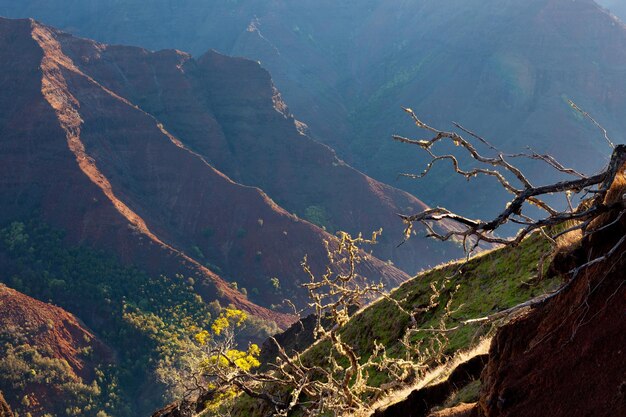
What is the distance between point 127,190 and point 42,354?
4058 centimetres

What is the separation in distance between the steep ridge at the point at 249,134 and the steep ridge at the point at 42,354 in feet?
175

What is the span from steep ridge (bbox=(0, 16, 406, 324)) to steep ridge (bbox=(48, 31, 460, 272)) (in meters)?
13.5

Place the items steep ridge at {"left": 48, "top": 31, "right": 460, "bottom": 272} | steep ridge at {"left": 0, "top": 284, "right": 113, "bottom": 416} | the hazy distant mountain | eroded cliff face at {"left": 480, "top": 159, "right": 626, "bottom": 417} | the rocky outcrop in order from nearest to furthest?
eroded cliff face at {"left": 480, "top": 159, "right": 626, "bottom": 417} → steep ridge at {"left": 0, "top": 284, "right": 113, "bottom": 416} → the rocky outcrop → steep ridge at {"left": 48, "top": 31, "right": 460, "bottom": 272} → the hazy distant mountain

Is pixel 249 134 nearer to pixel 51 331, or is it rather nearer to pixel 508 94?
pixel 51 331

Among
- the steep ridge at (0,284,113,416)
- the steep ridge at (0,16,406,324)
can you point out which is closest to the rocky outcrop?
the steep ridge at (0,284,113,416)

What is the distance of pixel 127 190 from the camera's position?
93312 millimetres

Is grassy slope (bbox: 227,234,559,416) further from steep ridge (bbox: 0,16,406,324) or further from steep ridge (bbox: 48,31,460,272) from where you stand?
steep ridge (bbox: 48,31,460,272)

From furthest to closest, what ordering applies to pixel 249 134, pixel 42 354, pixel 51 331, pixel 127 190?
pixel 249 134 → pixel 127 190 → pixel 51 331 → pixel 42 354

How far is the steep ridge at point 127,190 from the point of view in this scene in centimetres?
8175

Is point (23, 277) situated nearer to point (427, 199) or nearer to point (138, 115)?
point (138, 115)

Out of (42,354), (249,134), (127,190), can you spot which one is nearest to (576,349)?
(42,354)

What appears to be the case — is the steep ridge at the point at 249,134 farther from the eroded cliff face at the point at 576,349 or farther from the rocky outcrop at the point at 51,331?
the eroded cliff face at the point at 576,349

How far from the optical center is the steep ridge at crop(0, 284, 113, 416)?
52.3m

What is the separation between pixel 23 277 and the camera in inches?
2879
